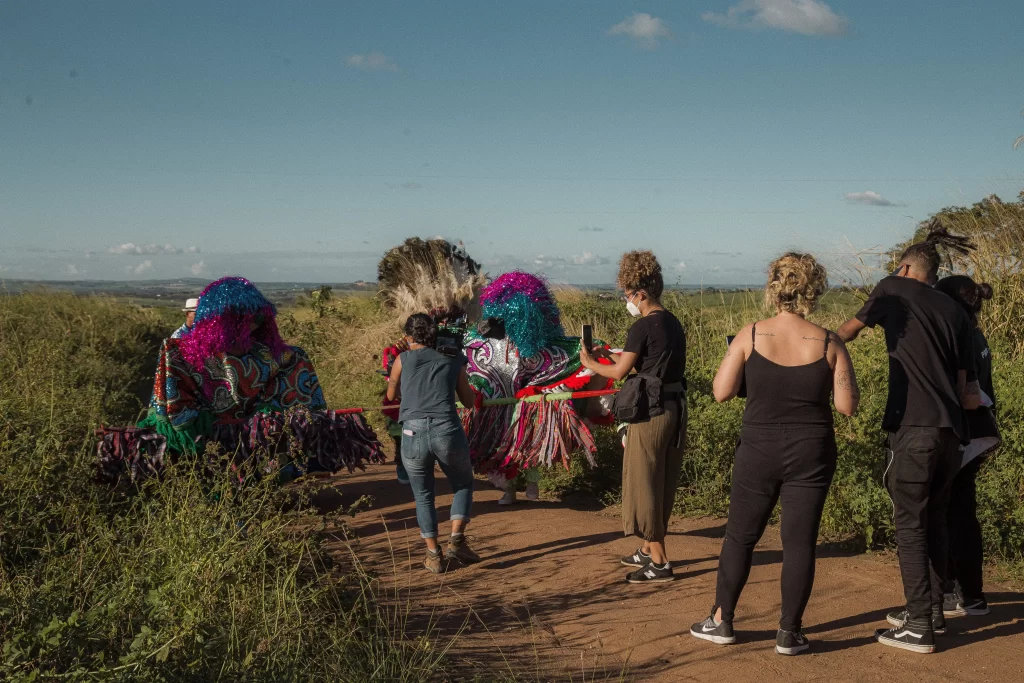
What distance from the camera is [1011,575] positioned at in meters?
5.93

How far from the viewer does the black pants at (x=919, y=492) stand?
4668mm

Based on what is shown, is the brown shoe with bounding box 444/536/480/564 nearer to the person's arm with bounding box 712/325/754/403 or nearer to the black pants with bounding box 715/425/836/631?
the black pants with bounding box 715/425/836/631

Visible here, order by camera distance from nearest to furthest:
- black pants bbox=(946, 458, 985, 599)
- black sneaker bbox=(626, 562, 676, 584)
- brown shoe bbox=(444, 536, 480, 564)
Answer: black pants bbox=(946, 458, 985, 599) < black sneaker bbox=(626, 562, 676, 584) < brown shoe bbox=(444, 536, 480, 564)

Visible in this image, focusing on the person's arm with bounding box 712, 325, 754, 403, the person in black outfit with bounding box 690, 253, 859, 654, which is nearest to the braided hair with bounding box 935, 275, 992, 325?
the person in black outfit with bounding box 690, 253, 859, 654

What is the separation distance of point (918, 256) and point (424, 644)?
10.3ft

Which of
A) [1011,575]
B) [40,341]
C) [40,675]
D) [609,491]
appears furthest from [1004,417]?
[40,341]

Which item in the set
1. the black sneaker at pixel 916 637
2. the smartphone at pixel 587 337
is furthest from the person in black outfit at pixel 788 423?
the smartphone at pixel 587 337

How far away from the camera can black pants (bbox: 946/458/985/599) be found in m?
5.14

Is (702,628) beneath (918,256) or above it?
beneath

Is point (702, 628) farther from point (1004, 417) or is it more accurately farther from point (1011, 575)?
point (1004, 417)

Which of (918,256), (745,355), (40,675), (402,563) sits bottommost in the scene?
(402,563)

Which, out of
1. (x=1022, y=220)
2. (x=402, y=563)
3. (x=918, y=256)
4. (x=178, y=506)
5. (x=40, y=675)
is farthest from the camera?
(x=1022, y=220)

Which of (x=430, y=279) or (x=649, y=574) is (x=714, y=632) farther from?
(x=430, y=279)

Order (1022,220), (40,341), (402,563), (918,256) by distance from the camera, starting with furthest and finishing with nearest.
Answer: (40,341), (1022,220), (402,563), (918,256)
